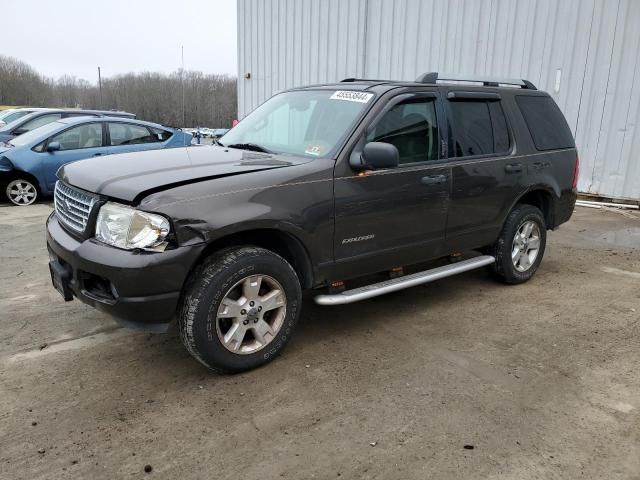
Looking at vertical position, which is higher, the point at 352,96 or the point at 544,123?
the point at 352,96

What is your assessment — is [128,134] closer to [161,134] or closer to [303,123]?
[161,134]

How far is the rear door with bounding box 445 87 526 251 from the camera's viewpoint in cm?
449

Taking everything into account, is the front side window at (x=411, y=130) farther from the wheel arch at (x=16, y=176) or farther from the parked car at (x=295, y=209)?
the wheel arch at (x=16, y=176)

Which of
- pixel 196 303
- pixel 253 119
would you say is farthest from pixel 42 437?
pixel 253 119

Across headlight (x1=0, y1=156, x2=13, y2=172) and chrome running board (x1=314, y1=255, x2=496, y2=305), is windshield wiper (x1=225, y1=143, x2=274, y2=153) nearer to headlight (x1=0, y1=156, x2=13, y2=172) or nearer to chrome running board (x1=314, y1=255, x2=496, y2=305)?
chrome running board (x1=314, y1=255, x2=496, y2=305)

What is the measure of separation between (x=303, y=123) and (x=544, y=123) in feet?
8.76

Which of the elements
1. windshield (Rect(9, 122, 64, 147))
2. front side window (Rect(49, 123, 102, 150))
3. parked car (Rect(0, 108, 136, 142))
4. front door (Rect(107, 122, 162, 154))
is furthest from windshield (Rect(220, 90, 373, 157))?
parked car (Rect(0, 108, 136, 142))

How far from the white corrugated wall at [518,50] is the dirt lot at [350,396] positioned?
5.58 m

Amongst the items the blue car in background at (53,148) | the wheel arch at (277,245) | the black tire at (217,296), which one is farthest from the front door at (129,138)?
the black tire at (217,296)

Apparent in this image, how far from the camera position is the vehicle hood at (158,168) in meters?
3.14

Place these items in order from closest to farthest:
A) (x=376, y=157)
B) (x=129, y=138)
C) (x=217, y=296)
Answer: (x=217, y=296), (x=376, y=157), (x=129, y=138)

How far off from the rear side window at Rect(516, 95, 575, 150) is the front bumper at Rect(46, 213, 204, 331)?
366 cm

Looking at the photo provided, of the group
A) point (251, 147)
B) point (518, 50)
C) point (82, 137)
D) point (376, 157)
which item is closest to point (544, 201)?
point (376, 157)

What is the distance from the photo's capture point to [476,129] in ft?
15.4
